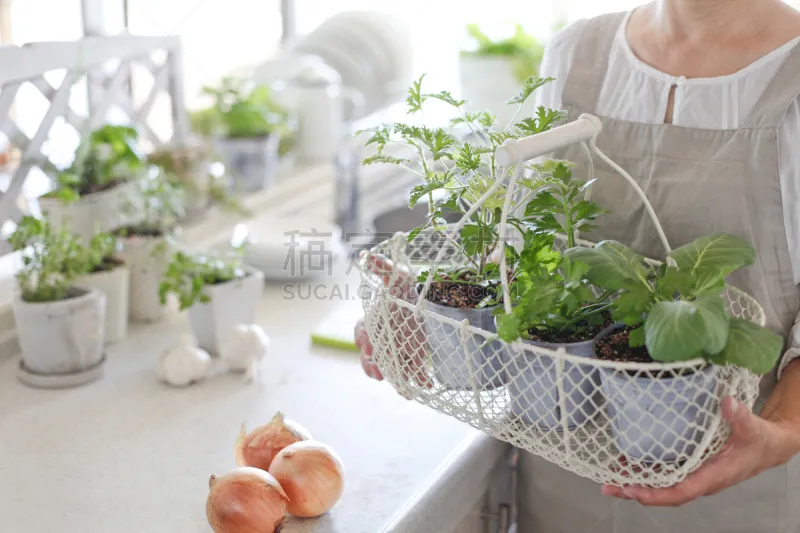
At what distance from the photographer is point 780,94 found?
2.43ft

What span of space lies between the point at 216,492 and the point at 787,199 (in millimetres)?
564

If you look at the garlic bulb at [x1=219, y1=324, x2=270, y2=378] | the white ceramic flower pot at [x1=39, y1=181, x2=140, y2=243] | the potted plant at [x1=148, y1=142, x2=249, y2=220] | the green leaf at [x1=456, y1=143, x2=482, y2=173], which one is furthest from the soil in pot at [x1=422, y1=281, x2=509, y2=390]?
the potted plant at [x1=148, y1=142, x2=249, y2=220]

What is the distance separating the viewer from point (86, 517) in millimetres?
796

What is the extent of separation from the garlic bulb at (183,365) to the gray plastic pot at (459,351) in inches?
17.8

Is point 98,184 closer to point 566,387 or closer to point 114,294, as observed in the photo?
point 114,294

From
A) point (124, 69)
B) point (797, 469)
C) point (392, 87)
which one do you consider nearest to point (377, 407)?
point (797, 469)

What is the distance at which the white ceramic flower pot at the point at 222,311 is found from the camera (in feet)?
3.65

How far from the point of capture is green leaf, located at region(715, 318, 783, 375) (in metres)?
0.56

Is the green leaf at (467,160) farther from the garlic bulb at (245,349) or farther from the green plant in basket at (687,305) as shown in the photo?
the garlic bulb at (245,349)

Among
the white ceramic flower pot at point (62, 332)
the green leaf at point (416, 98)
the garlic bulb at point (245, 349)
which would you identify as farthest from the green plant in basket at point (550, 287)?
the white ceramic flower pot at point (62, 332)

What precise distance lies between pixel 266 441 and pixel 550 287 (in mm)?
348

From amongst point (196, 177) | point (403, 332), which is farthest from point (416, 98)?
point (196, 177)

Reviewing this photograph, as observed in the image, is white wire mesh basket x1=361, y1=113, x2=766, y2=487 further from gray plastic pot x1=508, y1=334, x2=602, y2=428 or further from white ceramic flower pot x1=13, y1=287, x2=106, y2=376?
white ceramic flower pot x1=13, y1=287, x2=106, y2=376

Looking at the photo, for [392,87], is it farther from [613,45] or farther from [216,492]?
[216,492]
